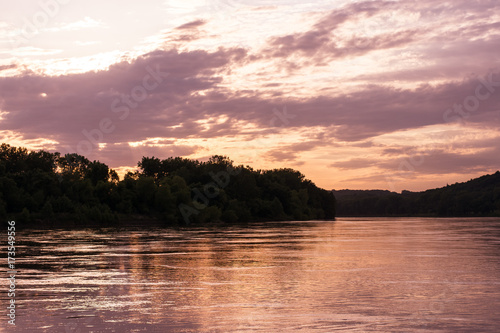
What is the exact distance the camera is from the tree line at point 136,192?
382ft

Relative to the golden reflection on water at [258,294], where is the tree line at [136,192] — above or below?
above

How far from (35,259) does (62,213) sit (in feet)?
284

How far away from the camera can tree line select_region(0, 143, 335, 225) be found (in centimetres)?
11644

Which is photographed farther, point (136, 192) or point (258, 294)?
point (136, 192)

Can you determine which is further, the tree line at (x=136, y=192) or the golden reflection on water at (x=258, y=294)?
the tree line at (x=136, y=192)

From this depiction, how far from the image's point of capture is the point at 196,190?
521ft

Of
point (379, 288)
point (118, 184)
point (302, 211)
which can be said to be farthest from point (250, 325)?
point (302, 211)

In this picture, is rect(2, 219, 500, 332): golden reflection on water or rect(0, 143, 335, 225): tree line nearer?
rect(2, 219, 500, 332): golden reflection on water

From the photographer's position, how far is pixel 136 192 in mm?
137000

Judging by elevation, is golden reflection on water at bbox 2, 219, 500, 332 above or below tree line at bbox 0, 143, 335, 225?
below

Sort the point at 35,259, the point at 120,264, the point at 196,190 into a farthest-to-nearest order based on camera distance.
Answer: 1. the point at 196,190
2. the point at 35,259
3. the point at 120,264

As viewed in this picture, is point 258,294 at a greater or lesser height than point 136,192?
lesser

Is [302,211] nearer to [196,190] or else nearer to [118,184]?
[196,190]

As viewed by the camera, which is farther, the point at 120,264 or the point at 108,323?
the point at 120,264
